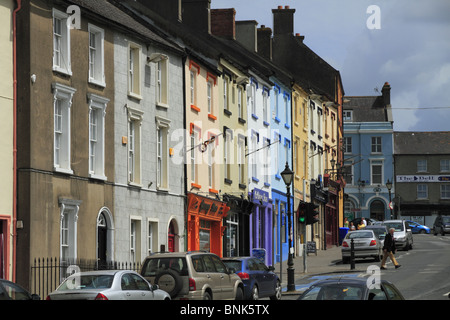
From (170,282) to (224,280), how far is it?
2400 millimetres

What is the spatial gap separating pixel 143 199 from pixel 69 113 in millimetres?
5883

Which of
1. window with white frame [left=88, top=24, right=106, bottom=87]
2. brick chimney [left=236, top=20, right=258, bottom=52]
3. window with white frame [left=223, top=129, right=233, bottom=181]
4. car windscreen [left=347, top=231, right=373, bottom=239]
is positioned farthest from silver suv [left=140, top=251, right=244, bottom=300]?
brick chimney [left=236, top=20, right=258, bottom=52]

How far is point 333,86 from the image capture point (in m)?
67.9

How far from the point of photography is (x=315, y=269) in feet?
139

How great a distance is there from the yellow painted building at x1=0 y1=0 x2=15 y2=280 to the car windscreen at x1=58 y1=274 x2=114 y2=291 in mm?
5611

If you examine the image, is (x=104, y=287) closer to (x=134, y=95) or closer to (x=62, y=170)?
(x=62, y=170)

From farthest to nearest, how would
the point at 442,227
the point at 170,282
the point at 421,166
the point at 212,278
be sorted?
the point at 421,166, the point at 442,227, the point at 212,278, the point at 170,282

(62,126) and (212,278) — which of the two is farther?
(62,126)

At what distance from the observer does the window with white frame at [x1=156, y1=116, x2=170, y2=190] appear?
34531 millimetres

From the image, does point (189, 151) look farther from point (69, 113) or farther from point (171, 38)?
point (69, 113)

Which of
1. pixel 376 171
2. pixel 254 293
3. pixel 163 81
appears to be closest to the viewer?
pixel 254 293

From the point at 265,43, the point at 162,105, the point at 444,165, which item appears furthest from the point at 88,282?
the point at 444,165

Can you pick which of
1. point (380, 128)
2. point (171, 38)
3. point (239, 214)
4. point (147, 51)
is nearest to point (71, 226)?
point (147, 51)

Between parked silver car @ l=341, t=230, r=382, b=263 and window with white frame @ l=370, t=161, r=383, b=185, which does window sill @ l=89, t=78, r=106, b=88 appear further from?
window with white frame @ l=370, t=161, r=383, b=185
